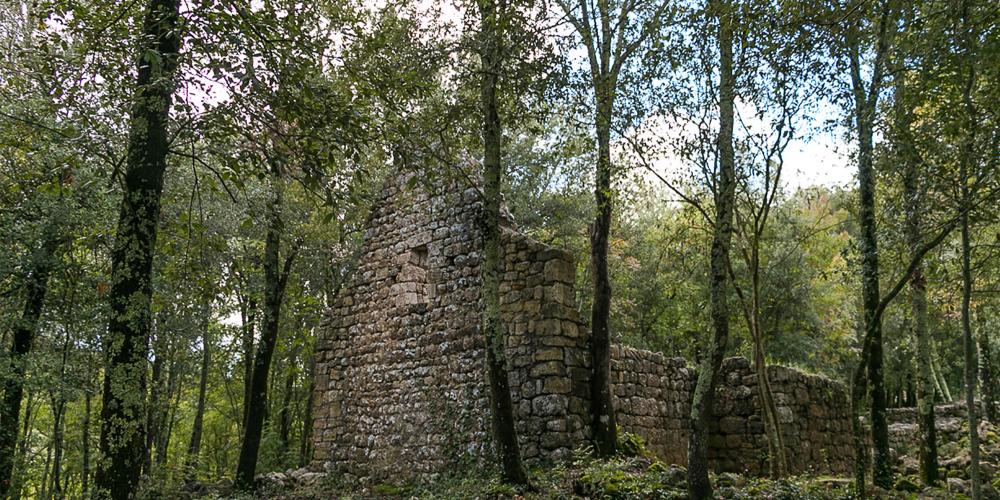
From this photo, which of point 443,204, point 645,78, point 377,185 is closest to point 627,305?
point 377,185

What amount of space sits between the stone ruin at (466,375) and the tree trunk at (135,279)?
13.2 feet

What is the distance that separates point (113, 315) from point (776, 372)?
10836 millimetres

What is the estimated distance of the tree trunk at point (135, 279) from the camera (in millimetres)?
5168

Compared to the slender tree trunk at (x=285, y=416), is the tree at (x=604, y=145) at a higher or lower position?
higher

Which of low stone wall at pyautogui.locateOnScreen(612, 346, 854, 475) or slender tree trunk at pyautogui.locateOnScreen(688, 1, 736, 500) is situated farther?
low stone wall at pyautogui.locateOnScreen(612, 346, 854, 475)

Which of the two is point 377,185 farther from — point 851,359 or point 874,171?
point 851,359

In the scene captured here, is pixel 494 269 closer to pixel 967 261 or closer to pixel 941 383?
pixel 967 261

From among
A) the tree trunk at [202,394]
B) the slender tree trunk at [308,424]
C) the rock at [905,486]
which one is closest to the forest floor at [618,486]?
the rock at [905,486]

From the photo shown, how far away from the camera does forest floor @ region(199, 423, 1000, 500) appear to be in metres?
7.49

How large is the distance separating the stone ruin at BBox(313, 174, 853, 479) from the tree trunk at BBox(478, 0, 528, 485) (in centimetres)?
130

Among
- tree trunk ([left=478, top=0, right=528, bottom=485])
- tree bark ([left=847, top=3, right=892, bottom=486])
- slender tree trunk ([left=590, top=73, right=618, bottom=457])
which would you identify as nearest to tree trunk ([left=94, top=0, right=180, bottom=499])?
tree trunk ([left=478, top=0, right=528, bottom=485])

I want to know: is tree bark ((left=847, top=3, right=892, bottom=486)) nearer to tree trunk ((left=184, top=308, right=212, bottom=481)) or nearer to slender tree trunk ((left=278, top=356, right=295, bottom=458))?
tree trunk ((left=184, top=308, right=212, bottom=481))

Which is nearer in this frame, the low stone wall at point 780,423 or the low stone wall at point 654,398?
the low stone wall at point 654,398

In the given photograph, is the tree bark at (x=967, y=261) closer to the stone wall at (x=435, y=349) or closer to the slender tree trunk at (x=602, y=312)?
the slender tree trunk at (x=602, y=312)
